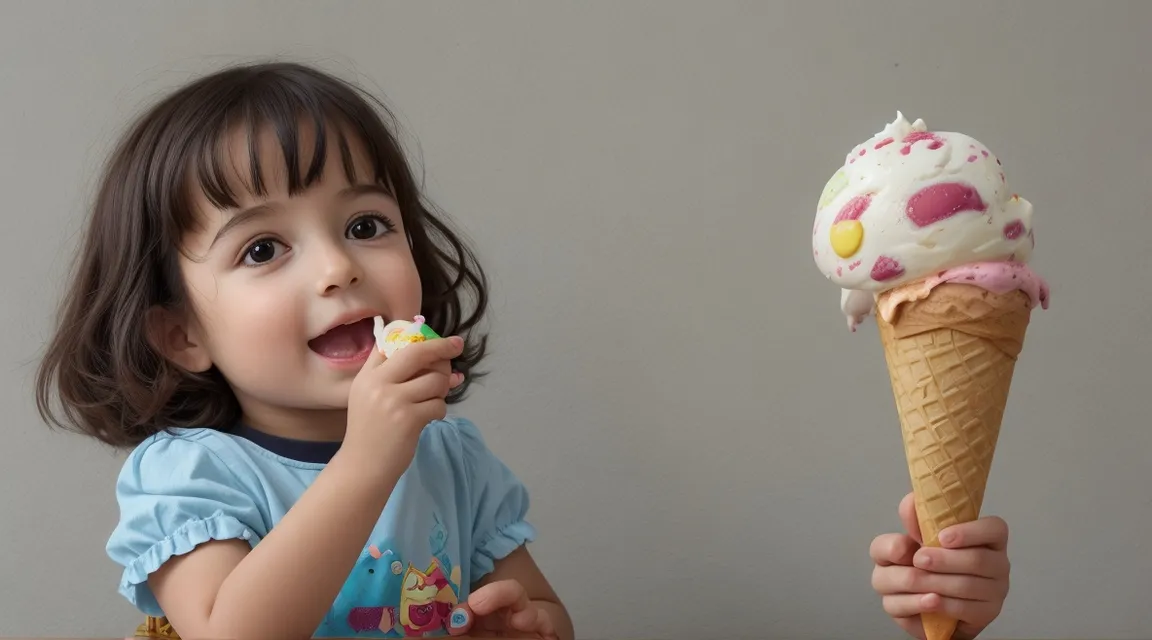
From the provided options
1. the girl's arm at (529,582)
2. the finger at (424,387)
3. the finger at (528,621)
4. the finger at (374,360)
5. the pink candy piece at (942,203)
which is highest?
the pink candy piece at (942,203)

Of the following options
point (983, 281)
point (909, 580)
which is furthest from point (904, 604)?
point (983, 281)

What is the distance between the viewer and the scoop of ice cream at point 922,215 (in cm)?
105

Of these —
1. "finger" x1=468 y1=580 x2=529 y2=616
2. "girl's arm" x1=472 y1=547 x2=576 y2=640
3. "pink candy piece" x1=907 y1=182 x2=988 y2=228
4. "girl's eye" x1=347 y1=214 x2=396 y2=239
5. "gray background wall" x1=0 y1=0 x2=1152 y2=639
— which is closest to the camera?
"pink candy piece" x1=907 y1=182 x2=988 y2=228

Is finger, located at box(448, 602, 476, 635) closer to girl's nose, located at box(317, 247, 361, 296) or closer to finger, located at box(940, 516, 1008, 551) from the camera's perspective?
girl's nose, located at box(317, 247, 361, 296)

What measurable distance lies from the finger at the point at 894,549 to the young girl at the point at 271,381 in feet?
1.22

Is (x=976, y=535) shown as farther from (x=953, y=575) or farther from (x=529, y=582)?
(x=529, y=582)

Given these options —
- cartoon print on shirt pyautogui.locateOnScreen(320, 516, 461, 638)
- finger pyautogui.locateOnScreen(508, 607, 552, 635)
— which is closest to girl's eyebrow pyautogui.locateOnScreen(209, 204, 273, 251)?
cartoon print on shirt pyautogui.locateOnScreen(320, 516, 461, 638)

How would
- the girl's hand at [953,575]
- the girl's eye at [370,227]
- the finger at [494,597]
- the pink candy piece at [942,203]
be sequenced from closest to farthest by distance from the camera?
the pink candy piece at [942,203], the girl's hand at [953,575], the finger at [494,597], the girl's eye at [370,227]

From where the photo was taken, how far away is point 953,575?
116 cm

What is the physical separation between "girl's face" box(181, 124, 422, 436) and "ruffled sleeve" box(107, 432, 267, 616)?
0.10 meters

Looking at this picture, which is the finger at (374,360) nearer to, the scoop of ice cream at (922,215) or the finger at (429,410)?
the finger at (429,410)

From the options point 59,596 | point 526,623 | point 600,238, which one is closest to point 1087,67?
point 600,238

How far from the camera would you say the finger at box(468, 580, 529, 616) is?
4.13 ft

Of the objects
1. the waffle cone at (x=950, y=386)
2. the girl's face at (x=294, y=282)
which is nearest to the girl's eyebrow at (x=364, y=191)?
the girl's face at (x=294, y=282)
